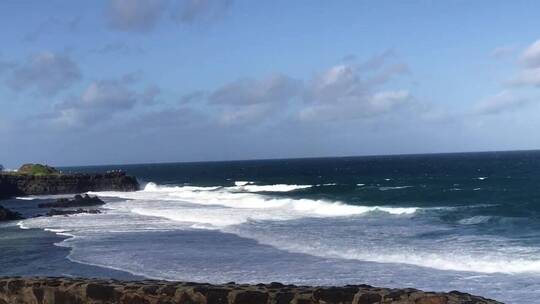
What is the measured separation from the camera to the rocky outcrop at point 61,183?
256 ft

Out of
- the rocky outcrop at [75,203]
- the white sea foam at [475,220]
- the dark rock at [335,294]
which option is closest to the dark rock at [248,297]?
the dark rock at [335,294]

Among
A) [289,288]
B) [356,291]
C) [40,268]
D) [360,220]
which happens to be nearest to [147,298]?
[289,288]

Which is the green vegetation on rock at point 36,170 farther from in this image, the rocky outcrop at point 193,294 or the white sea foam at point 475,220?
the rocky outcrop at point 193,294

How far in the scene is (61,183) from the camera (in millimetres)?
81938

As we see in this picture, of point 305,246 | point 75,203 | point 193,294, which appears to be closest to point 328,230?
point 305,246

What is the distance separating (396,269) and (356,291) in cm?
1127

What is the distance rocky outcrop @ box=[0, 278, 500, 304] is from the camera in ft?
28.7

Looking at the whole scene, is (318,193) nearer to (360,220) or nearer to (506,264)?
(360,220)

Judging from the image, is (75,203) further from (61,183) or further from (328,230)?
(328,230)

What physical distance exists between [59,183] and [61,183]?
0.24 meters

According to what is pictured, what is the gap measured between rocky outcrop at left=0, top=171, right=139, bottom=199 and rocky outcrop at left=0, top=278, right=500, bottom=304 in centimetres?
6759

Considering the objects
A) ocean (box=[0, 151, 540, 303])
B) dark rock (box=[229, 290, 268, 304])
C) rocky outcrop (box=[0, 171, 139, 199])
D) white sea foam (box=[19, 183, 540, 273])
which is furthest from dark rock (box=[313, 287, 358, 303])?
rocky outcrop (box=[0, 171, 139, 199])

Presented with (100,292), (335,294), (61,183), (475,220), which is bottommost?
(475,220)

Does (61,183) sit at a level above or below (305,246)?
above
